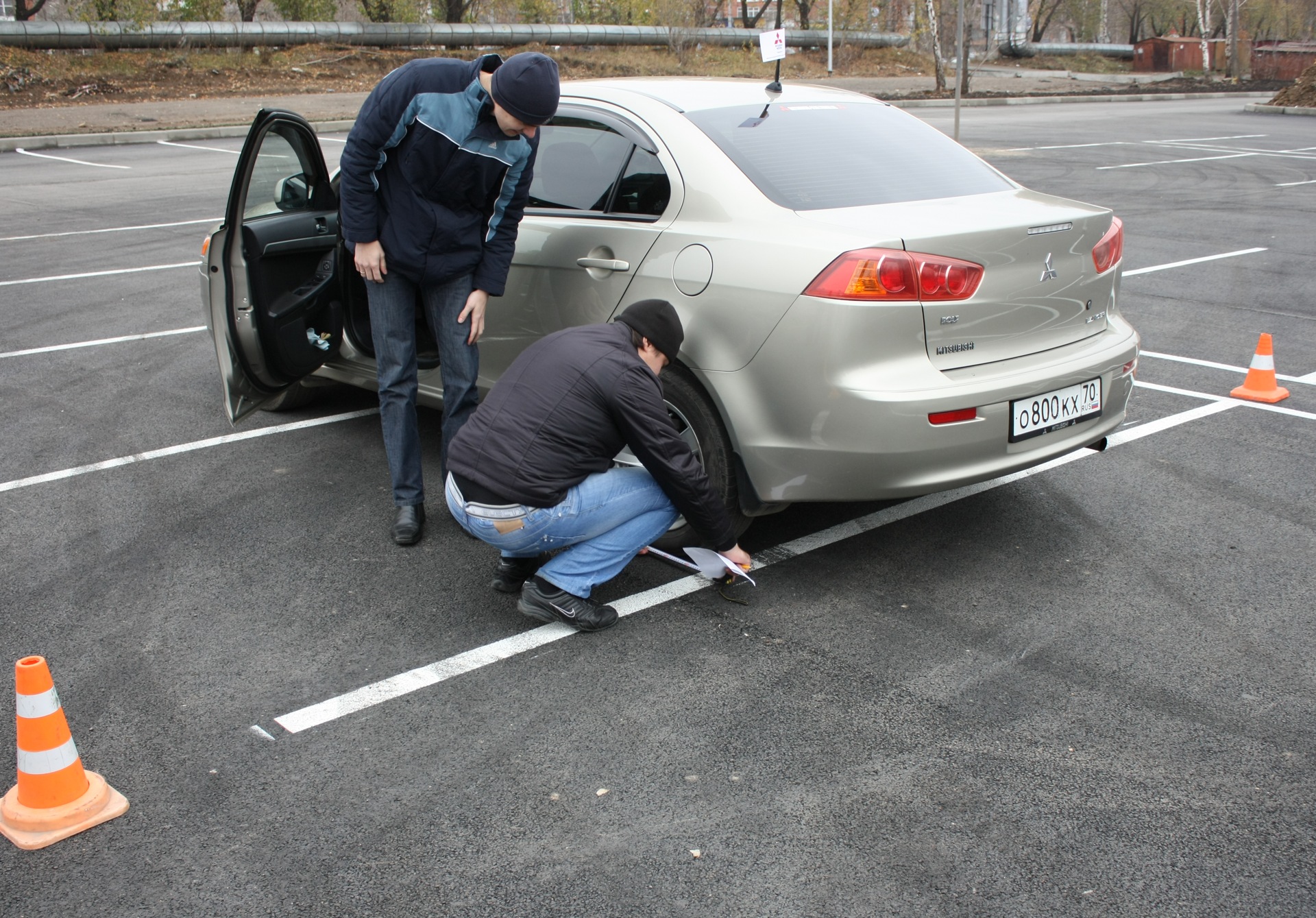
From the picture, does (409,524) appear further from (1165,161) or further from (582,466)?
(1165,161)

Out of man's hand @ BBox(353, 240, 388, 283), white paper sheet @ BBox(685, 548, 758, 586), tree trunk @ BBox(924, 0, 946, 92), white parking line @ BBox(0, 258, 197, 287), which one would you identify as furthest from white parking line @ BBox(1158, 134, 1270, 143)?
white paper sheet @ BBox(685, 548, 758, 586)

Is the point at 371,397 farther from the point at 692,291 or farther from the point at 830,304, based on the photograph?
the point at 830,304

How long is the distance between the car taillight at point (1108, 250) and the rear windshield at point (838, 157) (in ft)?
1.39

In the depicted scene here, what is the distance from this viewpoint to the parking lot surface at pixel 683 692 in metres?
2.55

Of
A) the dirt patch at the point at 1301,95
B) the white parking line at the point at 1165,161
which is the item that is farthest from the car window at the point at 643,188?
the dirt patch at the point at 1301,95

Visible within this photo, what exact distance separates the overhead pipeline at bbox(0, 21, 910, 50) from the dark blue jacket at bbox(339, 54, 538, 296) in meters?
30.6

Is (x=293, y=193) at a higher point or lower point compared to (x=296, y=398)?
higher

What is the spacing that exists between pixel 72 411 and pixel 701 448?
3810 millimetres

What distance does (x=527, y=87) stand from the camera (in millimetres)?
3795

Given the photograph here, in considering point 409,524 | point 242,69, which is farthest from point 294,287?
point 242,69

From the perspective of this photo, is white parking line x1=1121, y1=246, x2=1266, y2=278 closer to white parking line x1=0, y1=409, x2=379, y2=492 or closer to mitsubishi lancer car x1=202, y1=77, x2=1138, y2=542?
mitsubishi lancer car x1=202, y1=77, x2=1138, y2=542

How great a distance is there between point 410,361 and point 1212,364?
4893 mm

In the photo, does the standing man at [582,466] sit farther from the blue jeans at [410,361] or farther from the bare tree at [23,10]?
the bare tree at [23,10]

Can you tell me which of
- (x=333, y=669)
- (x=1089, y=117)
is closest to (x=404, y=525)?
(x=333, y=669)
